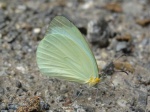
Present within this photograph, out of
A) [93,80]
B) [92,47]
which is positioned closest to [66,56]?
[93,80]

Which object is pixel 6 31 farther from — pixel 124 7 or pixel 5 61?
pixel 124 7

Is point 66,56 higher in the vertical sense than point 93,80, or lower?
higher

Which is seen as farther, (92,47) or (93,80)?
(92,47)

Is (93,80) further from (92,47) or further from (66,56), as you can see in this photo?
(92,47)

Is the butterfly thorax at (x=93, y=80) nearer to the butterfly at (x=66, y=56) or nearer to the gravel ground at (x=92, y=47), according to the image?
the butterfly at (x=66, y=56)

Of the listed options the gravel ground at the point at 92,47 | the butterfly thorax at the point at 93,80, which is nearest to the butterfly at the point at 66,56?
the butterfly thorax at the point at 93,80

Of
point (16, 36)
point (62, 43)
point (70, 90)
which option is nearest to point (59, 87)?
point (70, 90)
